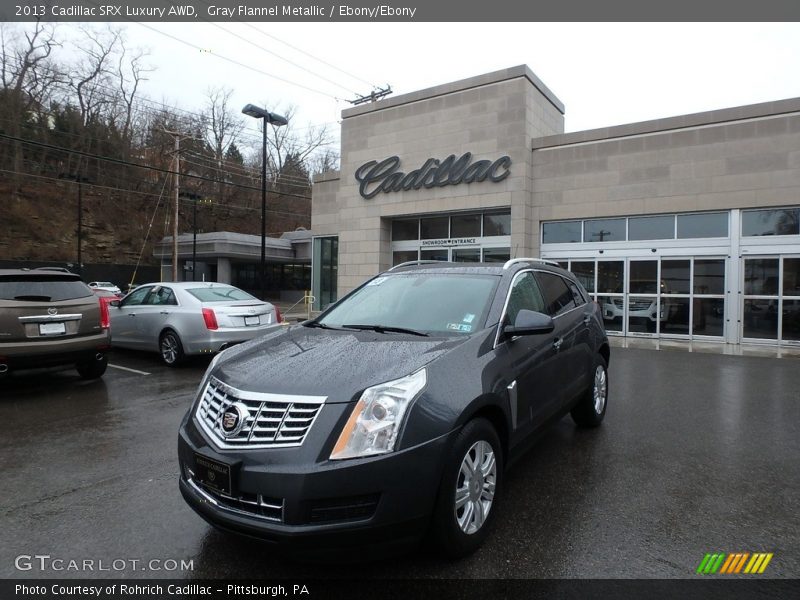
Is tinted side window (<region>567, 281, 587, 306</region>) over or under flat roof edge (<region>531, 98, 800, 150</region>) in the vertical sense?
under

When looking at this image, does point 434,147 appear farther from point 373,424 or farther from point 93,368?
point 373,424

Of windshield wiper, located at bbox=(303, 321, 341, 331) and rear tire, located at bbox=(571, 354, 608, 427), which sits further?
rear tire, located at bbox=(571, 354, 608, 427)

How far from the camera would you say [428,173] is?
18625 mm

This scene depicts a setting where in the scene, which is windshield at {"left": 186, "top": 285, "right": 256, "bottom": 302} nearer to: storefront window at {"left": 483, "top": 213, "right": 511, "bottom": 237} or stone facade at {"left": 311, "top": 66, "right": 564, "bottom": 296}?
stone facade at {"left": 311, "top": 66, "right": 564, "bottom": 296}

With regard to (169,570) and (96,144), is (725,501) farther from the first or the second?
(96,144)

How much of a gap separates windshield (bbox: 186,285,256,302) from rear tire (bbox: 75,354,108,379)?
181 centimetres

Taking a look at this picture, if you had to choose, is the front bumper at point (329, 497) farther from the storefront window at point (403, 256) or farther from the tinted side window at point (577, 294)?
the storefront window at point (403, 256)

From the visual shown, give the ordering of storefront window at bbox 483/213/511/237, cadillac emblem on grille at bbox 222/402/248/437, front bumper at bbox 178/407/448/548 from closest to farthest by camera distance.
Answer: front bumper at bbox 178/407/448/548
cadillac emblem on grille at bbox 222/402/248/437
storefront window at bbox 483/213/511/237

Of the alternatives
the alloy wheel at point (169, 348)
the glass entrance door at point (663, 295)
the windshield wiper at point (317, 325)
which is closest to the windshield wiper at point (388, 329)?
the windshield wiper at point (317, 325)

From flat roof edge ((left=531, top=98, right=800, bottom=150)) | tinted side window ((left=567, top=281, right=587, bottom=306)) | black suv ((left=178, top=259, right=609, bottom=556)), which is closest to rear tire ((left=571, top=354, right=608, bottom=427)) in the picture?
tinted side window ((left=567, top=281, right=587, bottom=306))

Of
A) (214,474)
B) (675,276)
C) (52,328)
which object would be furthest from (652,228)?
(214,474)

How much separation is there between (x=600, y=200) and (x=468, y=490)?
48.6 feet

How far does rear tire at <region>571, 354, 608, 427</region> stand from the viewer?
5258 millimetres

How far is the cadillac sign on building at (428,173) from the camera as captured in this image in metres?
17.3
